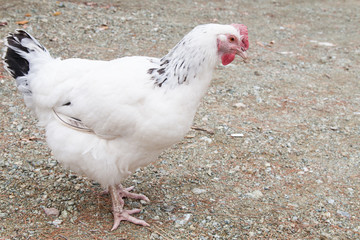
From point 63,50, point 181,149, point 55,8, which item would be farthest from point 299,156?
point 55,8

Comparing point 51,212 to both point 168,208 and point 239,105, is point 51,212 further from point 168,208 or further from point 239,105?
point 239,105

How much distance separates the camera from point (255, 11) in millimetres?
10383

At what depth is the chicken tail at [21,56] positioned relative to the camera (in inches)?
140

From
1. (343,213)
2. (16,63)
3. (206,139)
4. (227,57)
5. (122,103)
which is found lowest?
(343,213)

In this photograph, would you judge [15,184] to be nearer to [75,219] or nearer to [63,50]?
[75,219]

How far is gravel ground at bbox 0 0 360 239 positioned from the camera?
3.57 m

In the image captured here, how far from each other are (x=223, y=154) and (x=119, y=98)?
1.97m

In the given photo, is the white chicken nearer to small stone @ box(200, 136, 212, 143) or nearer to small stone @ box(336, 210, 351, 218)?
small stone @ box(200, 136, 212, 143)

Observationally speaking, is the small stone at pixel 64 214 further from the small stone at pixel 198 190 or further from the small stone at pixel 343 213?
the small stone at pixel 343 213

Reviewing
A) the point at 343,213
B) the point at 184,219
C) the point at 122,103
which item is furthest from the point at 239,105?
the point at 122,103

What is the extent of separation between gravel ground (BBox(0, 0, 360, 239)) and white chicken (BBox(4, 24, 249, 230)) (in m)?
0.56

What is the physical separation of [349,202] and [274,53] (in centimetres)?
458

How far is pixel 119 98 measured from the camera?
311 cm

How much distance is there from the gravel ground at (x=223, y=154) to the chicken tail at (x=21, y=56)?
107 centimetres
